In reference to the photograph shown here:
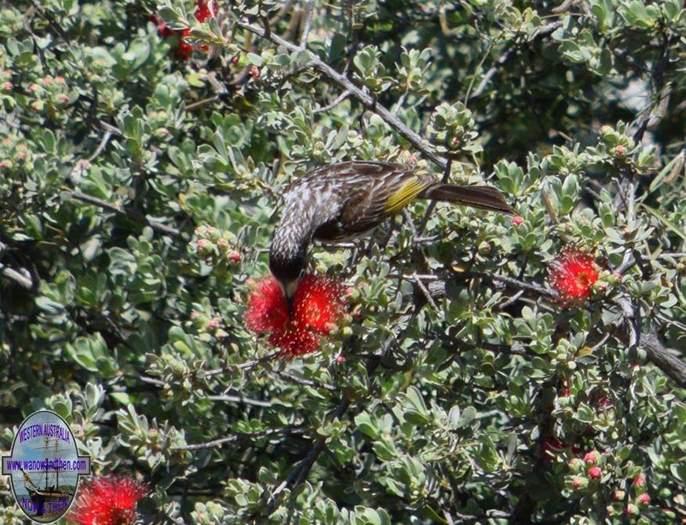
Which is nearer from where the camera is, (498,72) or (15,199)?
(15,199)

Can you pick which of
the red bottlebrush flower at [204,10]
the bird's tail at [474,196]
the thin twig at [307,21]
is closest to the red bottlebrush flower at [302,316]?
the bird's tail at [474,196]

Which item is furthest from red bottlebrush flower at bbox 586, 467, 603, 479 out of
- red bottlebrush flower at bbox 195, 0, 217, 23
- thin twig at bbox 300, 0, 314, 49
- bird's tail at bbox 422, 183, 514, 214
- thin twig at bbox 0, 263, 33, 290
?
thin twig at bbox 0, 263, 33, 290

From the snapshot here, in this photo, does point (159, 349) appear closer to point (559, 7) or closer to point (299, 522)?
point (299, 522)

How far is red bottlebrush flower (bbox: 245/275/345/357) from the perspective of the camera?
345cm

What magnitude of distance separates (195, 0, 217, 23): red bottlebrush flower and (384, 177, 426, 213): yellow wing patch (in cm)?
84

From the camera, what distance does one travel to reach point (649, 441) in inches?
141

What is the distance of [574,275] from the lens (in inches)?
134

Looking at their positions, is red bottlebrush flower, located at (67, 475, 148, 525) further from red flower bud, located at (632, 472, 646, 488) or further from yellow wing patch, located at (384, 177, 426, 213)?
red flower bud, located at (632, 472, 646, 488)

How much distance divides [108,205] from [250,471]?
0.99m

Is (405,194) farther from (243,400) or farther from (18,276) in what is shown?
(18,276)

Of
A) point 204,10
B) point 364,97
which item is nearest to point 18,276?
point 204,10

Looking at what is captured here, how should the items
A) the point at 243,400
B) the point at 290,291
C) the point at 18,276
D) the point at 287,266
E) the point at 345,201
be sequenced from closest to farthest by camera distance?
1. the point at 290,291
2. the point at 287,266
3. the point at 243,400
4. the point at 345,201
5. the point at 18,276

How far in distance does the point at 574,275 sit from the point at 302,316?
716mm

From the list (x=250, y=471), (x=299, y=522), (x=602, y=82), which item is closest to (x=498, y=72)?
(x=602, y=82)
